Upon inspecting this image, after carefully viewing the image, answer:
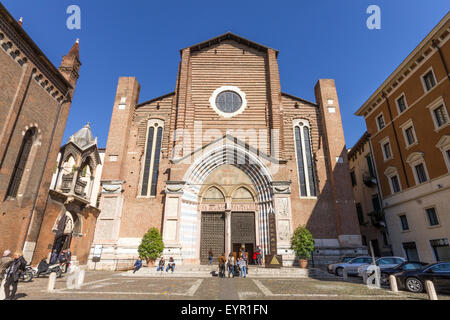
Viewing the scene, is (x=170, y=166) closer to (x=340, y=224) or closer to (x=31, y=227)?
(x=31, y=227)

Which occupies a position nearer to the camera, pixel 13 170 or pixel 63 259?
pixel 13 170

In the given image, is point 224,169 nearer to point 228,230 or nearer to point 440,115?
point 228,230

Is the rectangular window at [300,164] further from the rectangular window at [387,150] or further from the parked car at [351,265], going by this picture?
the rectangular window at [387,150]

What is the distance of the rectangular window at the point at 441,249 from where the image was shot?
604 inches

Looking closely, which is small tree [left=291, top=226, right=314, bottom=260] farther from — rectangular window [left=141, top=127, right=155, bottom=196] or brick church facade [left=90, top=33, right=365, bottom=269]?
rectangular window [left=141, top=127, right=155, bottom=196]

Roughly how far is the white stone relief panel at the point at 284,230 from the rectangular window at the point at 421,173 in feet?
32.8

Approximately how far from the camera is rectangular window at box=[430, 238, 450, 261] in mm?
15344

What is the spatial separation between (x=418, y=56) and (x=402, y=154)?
283 inches

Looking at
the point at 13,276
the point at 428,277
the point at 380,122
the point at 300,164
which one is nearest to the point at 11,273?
the point at 13,276

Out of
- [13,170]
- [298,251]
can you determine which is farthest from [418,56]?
[13,170]

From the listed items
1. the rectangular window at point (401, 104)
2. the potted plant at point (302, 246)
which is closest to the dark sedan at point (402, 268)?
the potted plant at point (302, 246)

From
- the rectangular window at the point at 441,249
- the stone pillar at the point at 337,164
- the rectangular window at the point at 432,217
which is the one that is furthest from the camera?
the stone pillar at the point at 337,164

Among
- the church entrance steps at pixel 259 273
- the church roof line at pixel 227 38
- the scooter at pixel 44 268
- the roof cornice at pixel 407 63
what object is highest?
the church roof line at pixel 227 38

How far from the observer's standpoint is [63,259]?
15.1 metres
